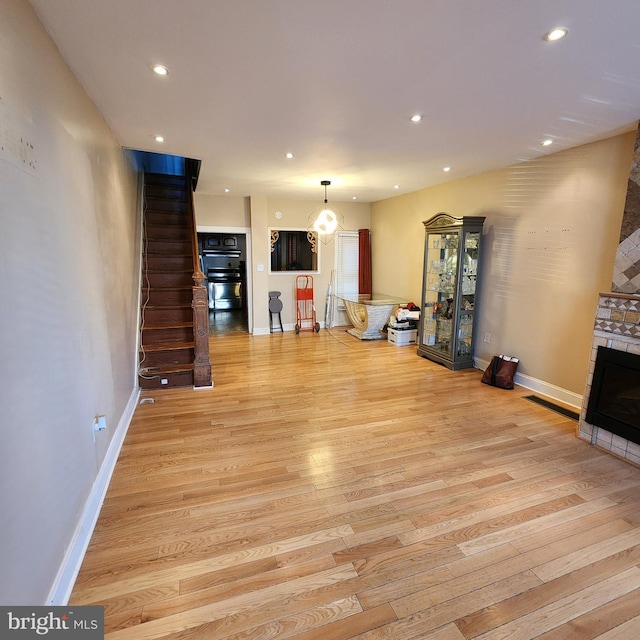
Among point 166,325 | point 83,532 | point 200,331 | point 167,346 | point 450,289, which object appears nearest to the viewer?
point 83,532

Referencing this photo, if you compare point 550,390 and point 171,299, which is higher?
point 171,299

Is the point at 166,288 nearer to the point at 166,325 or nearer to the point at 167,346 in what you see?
the point at 166,325

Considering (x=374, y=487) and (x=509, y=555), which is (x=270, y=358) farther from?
(x=509, y=555)

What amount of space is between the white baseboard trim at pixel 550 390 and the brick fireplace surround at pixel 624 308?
74cm

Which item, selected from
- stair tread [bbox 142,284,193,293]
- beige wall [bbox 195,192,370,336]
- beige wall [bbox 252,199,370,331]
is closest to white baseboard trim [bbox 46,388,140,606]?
stair tread [bbox 142,284,193,293]

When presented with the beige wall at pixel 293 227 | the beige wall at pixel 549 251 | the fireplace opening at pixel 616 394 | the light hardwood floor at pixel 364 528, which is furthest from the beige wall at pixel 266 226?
the fireplace opening at pixel 616 394

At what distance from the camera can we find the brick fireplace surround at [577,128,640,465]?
273cm

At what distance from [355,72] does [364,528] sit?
2.74m

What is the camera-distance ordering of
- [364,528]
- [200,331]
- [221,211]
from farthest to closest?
[221,211], [200,331], [364,528]

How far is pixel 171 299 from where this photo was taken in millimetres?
4730

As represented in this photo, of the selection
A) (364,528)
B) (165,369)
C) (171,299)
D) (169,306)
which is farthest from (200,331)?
(364,528)

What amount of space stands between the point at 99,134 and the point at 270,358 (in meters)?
3.50

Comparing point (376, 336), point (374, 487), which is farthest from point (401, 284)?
point (374, 487)

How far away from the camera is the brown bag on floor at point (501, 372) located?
4195 millimetres
